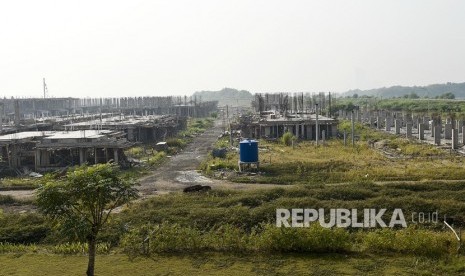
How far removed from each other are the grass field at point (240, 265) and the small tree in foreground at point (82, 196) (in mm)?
1688

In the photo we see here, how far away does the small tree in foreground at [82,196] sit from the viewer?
37.0 ft

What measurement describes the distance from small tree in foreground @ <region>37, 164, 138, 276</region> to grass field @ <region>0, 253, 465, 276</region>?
1.69 m

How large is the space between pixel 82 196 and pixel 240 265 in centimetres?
447

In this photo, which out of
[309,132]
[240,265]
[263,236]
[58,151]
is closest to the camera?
[240,265]

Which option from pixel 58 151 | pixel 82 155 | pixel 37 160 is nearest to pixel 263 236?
pixel 82 155

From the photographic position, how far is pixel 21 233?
57.3 feet

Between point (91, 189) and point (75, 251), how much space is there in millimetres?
4298

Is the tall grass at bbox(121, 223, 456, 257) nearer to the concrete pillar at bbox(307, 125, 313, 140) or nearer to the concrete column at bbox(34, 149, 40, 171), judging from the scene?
the concrete column at bbox(34, 149, 40, 171)

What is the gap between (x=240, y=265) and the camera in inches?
519

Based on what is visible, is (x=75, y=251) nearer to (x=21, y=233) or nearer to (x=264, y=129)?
(x=21, y=233)

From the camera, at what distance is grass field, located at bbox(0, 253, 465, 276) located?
12.5 m

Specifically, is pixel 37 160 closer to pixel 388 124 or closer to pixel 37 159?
pixel 37 159

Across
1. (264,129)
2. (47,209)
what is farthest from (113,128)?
(47,209)

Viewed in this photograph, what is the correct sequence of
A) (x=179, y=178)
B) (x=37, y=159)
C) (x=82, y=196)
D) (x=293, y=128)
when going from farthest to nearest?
1. (x=293, y=128)
2. (x=37, y=159)
3. (x=179, y=178)
4. (x=82, y=196)
